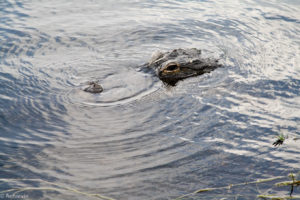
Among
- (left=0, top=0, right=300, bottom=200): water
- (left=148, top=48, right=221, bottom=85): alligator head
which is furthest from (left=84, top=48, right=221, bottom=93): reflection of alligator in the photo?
(left=0, top=0, right=300, bottom=200): water

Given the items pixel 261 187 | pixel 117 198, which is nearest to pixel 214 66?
pixel 261 187

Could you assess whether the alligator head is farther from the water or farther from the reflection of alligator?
the water

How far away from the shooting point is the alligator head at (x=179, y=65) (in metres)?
7.88

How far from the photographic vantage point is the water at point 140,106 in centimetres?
463

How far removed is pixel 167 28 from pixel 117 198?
281 inches

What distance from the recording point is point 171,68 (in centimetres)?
791

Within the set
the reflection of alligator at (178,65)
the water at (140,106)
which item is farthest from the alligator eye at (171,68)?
the water at (140,106)

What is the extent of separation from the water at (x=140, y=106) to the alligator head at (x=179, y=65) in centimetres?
30

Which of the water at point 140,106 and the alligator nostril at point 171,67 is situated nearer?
the water at point 140,106

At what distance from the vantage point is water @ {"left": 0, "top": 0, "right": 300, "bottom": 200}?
15.2 ft

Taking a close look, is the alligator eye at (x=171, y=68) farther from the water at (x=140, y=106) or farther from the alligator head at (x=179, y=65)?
the water at (x=140, y=106)

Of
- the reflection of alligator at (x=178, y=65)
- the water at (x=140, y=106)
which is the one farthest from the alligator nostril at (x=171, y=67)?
the water at (x=140, y=106)

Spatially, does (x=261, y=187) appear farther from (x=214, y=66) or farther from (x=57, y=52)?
(x=57, y=52)

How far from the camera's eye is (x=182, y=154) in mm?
5082
